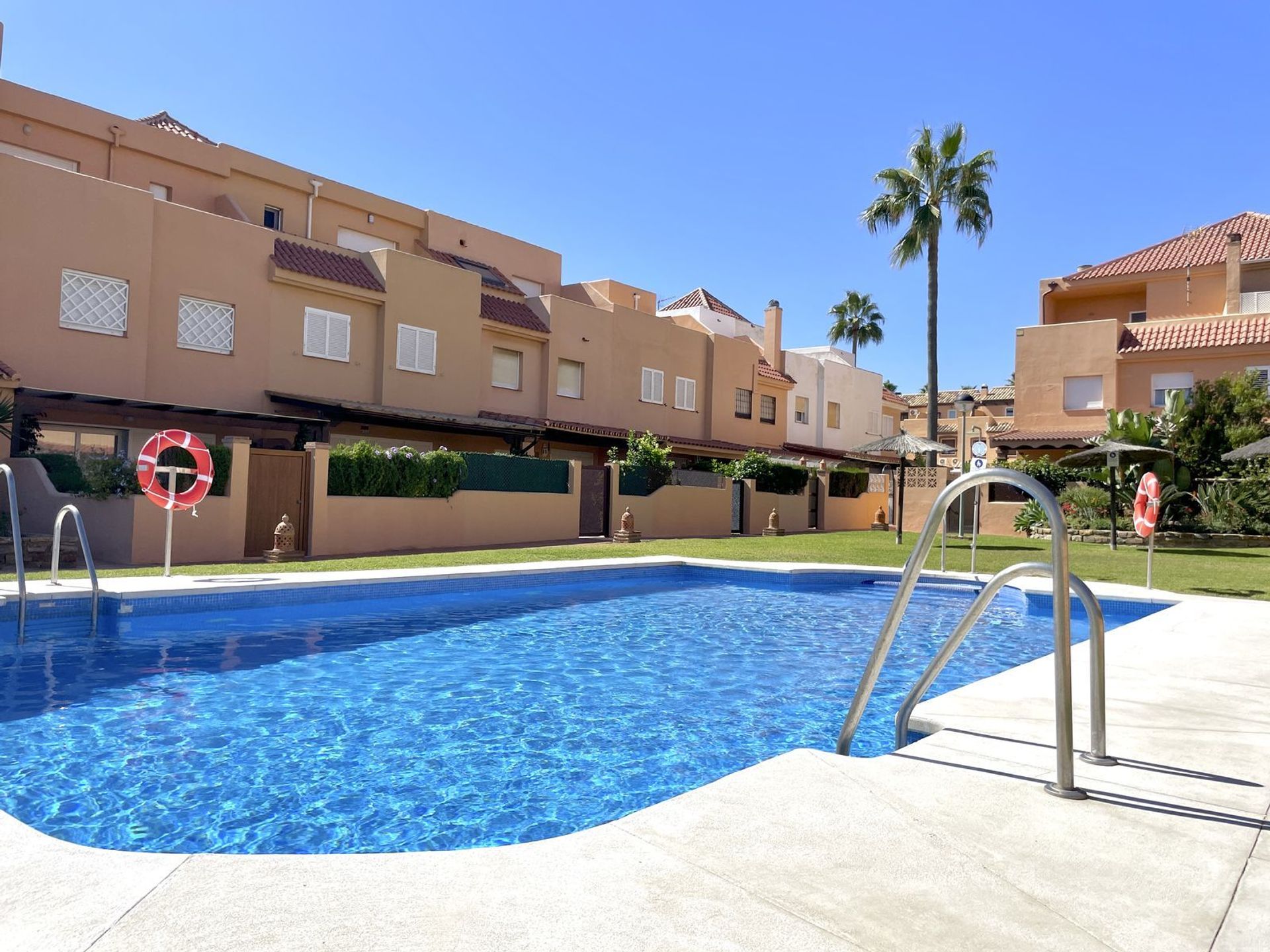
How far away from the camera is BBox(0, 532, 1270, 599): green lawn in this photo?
47.0 ft

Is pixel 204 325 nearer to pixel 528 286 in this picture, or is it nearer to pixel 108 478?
pixel 108 478

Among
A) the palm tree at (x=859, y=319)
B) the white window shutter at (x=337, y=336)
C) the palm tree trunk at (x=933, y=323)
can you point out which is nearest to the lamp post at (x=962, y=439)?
the palm tree trunk at (x=933, y=323)

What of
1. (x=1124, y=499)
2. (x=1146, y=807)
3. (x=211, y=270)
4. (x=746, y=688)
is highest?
(x=211, y=270)

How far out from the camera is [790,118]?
22875mm

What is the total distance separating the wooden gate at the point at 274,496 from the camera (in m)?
Answer: 16.6

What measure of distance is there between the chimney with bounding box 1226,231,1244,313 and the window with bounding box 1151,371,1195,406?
14.4ft

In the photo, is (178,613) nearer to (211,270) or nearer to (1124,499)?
(211,270)

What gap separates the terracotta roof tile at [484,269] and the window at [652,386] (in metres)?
5.35

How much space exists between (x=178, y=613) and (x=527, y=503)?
12.4 meters

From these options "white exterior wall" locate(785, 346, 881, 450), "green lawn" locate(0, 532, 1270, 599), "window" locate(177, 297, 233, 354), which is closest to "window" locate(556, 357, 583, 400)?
"green lawn" locate(0, 532, 1270, 599)

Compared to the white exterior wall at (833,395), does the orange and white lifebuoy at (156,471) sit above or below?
below

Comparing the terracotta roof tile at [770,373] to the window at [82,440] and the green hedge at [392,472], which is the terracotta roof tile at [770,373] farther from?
the window at [82,440]

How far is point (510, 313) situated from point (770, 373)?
14648 mm

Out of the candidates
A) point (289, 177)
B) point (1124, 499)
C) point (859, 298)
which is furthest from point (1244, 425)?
point (859, 298)
